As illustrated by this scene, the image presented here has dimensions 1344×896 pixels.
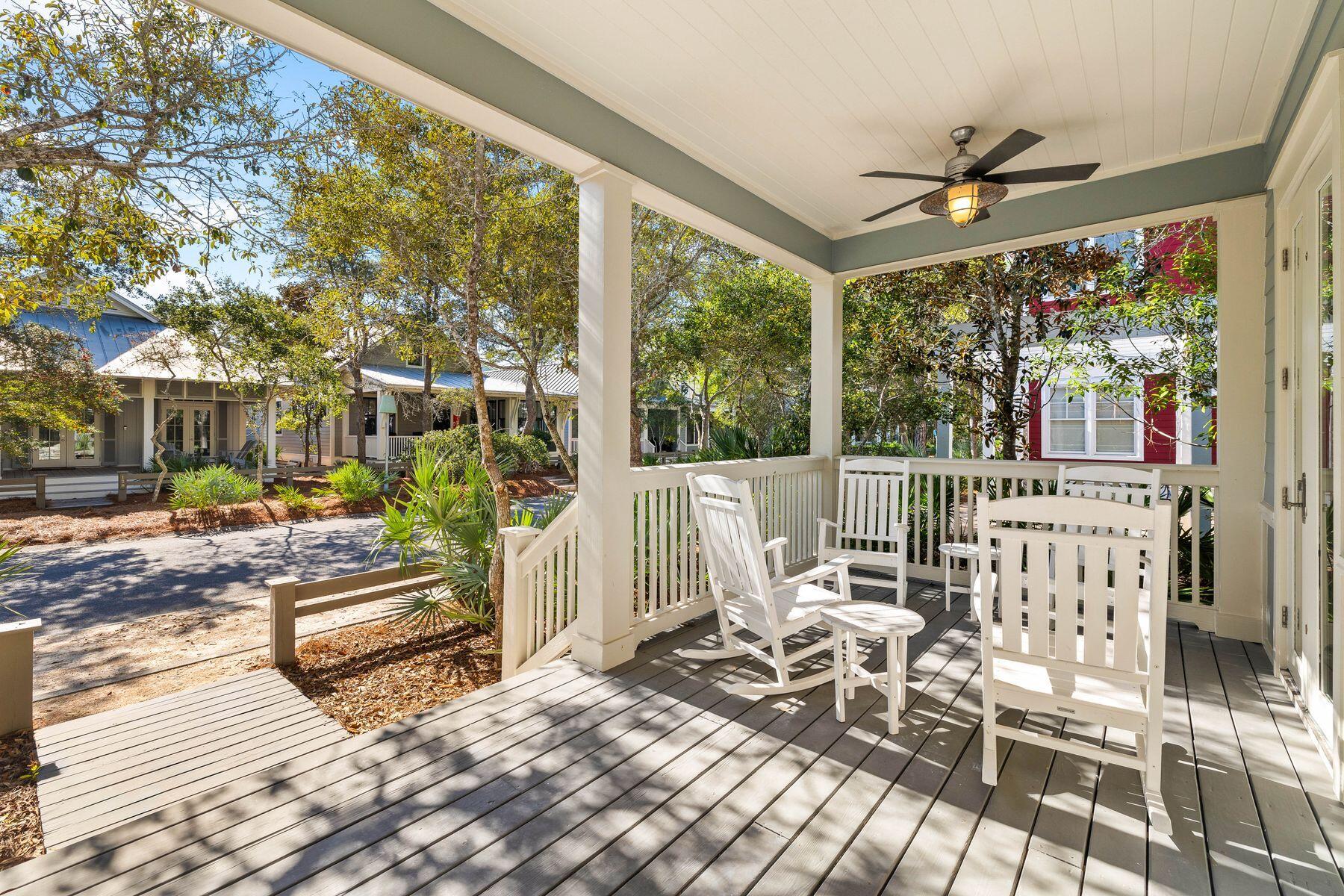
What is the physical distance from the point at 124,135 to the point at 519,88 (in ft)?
10.5

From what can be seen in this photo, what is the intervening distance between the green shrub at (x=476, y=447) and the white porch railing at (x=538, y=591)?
23.4 feet

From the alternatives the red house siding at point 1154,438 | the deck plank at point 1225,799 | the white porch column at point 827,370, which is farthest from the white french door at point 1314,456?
the red house siding at point 1154,438

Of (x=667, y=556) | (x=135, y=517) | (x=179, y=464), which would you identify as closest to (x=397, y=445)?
(x=179, y=464)

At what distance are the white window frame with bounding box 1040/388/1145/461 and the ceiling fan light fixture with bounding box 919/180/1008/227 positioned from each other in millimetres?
6355

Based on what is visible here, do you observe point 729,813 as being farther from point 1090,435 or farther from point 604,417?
point 1090,435

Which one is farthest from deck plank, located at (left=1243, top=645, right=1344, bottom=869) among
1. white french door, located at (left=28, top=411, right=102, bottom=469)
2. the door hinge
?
white french door, located at (left=28, top=411, right=102, bottom=469)

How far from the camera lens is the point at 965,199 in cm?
337

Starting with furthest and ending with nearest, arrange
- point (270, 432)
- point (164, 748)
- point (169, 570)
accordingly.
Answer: point (270, 432)
point (169, 570)
point (164, 748)

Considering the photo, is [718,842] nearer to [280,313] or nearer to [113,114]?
[113,114]

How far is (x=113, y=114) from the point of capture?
3.79m

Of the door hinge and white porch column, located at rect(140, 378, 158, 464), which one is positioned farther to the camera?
white porch column, located at rect(140, 378, 158, 464)

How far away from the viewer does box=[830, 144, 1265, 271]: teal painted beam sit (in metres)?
3.61

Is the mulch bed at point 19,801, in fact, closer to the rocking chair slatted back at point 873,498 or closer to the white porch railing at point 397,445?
the rocking chair slatted back at point 873,498

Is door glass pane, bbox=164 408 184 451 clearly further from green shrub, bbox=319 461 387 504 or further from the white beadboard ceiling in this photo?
the white beadboard ceiling
